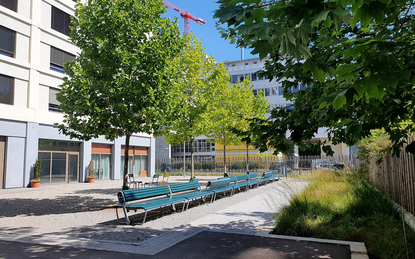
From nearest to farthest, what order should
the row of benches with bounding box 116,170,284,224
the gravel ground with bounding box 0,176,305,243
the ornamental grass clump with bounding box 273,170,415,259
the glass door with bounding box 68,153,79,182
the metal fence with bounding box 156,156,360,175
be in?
the ornamental grass clump with bounding box 273,170,415,259 → the gravel ground with bounding box 0,176,305,243 → the row of benches with bounding box 116,170,284,224 → the glass door with bounding box 68,153,79,182 → the metal fence with bounding box 156,156,360,175

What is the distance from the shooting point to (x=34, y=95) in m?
19.7

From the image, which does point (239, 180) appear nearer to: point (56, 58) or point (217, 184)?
point (217, 184)

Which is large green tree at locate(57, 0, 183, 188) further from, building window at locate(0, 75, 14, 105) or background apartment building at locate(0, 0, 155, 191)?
background apartment building at locate(0, 0, 155, 191)

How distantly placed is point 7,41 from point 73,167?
9557 millimetres

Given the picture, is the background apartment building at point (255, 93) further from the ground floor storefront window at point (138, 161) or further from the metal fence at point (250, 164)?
the ground floor storefront window at point (138, 161)

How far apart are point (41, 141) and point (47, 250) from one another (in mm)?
17272

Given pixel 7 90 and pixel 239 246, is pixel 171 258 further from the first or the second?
pixel 7 90

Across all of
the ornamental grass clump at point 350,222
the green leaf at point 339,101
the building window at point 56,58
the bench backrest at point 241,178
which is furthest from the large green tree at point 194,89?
the green leaf at point 339,101

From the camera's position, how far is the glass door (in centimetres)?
2236

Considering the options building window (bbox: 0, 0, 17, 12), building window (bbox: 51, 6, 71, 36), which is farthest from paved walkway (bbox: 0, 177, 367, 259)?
building window (bbox: 51, 6, 71, 36)

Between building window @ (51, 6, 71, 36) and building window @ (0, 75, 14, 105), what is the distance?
19.0 ft

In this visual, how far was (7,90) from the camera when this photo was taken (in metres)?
18.3

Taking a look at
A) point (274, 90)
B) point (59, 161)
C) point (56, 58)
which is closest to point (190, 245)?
point (59, 161)

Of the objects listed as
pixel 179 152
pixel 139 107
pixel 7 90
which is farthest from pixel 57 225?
pixel 179 152
